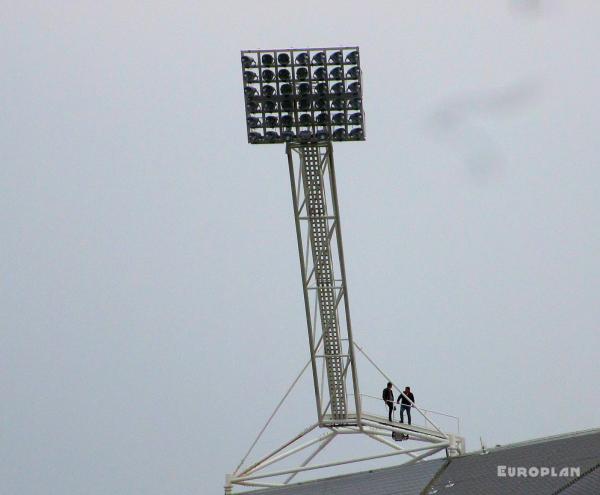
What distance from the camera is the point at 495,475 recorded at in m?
44.9

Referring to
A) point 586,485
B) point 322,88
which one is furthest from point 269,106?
point 586,485

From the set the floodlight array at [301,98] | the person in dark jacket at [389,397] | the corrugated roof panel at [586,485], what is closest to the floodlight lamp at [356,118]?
the floodlight array at [301,98]

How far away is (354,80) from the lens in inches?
2005

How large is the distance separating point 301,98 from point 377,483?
42.1ft

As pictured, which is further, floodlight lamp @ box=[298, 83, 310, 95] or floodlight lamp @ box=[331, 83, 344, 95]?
floodlight lamp @ box=[331, 83, 344, 95]

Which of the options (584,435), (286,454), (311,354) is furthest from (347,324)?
(584,435)

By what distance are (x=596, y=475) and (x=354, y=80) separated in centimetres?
1612

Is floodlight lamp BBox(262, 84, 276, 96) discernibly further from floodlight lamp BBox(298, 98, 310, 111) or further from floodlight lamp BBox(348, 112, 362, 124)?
floodlight lamp BBox(348, 112, 362, 124)

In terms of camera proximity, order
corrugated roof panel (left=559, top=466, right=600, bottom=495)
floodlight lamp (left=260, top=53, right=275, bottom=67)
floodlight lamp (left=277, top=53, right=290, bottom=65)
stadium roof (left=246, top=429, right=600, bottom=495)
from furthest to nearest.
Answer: floodlight lamp (left=277, top=53, right=290, bottom=65)
floodlight lamp (left=260, top=53, right=275, bottom=67)
stadium roof (left=246, top=429, right=600, bottom=495)
corrugated roof panel (left=559, top=466, right=600, bottom=495)

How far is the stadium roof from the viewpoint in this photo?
42938mm

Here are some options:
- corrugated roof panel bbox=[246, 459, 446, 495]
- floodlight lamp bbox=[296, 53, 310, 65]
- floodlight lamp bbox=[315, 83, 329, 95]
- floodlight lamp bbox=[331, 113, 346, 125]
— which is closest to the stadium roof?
corrugated roof panel bbox=[246, 459, 446, 495]

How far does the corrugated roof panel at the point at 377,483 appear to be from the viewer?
4781cm

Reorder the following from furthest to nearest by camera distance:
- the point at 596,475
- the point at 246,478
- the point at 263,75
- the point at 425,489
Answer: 1. the point at 246,478
2. the point at 263,75
3. the point at 425,489
4. the point at 596,475

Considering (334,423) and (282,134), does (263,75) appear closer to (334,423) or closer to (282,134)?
(282,134)
